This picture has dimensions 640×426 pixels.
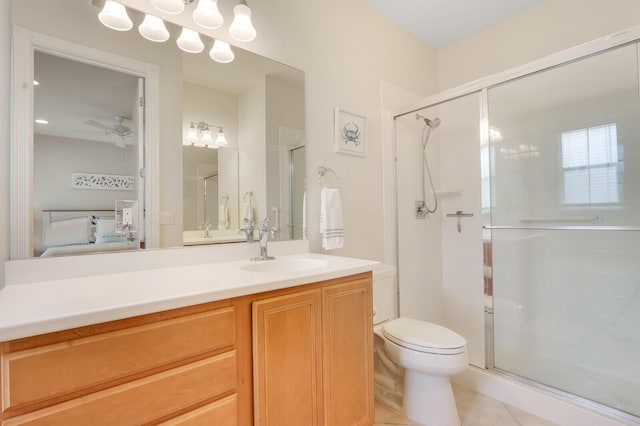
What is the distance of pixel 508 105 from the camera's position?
215cm

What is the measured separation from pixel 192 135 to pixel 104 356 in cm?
102

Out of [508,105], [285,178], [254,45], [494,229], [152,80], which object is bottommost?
[494,229]

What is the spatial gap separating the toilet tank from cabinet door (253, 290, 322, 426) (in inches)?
29.9

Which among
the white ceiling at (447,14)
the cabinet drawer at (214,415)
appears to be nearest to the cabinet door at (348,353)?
the cabinet drawer at (214,415)

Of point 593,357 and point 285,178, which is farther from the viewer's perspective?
point 593,357

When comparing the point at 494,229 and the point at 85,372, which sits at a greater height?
the point at 494,229

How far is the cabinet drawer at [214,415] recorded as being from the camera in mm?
845

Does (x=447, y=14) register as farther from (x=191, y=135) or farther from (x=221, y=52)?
(x=191, y=135)

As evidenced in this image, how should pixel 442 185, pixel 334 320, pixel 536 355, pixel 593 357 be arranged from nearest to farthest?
1. pixel 334 320
2. pixel 593 357
3. pixel 536 355
4. pixel 442 185

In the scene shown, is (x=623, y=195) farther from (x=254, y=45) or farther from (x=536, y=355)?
(x=254, y=45)

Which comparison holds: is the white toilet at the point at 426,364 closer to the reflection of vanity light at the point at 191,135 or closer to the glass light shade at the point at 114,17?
the reflection of vanity light at the point at 191,135

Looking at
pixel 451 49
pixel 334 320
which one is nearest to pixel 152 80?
pixel 334 320

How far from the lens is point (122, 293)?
86 centimetres

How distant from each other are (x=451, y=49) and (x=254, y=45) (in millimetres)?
1987
